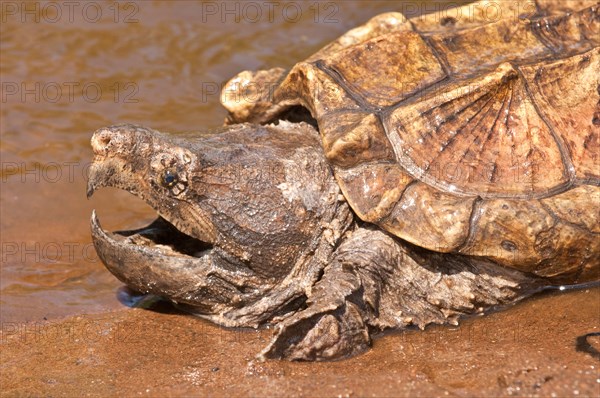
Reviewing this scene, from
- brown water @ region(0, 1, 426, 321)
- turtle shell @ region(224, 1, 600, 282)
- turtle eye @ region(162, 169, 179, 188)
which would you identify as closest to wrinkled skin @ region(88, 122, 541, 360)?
turtle eye @ region(162, 169, 179, 188)

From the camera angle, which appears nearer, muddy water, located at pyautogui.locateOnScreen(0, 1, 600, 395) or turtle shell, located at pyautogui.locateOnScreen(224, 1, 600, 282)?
turtle shell, located at pyautogui.locateOnScreen(224, 1, 600, 282)

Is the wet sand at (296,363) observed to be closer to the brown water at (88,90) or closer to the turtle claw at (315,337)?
the turtle claw at (315,337)

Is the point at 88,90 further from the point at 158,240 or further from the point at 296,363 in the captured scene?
the point at 296,363

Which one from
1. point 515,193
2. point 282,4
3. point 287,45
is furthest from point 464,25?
point 282,4

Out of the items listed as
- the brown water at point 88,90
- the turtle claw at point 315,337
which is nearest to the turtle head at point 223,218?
the turtle claw at point 315,337

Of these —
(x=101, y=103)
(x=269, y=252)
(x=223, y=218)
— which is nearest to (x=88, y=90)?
(x=101, y=103)

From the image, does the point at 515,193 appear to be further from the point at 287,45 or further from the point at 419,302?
the point at 287,45

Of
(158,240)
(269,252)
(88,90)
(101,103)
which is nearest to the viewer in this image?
(269,252)

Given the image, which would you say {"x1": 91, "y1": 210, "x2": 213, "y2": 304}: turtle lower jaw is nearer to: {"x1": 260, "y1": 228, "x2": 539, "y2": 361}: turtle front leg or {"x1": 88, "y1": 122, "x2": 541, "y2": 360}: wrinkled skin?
{"x1": 88, "y1": 122, "x2": 541, "y2": 360}: wrinkled skin
